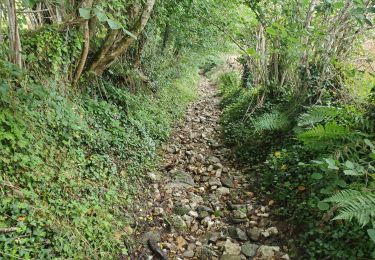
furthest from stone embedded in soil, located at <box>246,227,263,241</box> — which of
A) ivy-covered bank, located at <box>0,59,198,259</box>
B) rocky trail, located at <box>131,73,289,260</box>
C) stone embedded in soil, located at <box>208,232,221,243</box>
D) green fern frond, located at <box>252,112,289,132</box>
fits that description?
green fern frond, located at <box>252,112,289,132</box>

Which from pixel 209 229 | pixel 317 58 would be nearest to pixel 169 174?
pixel 209 229

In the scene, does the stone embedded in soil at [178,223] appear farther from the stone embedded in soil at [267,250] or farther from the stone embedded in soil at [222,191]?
the stone embedded in soil at [267,250]

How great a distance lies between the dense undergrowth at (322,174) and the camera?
9.71 feet

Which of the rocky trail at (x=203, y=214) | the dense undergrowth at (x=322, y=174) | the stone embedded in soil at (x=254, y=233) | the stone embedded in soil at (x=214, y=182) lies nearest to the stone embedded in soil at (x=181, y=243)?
the rocky trail at (x=203, y=214)

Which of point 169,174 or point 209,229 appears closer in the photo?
point 209,229

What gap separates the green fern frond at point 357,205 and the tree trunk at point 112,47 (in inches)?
160

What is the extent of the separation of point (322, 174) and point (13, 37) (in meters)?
3.84

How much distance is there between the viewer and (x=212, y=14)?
7.78 metres

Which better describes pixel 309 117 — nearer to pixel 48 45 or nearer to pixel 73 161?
pixel 73 161

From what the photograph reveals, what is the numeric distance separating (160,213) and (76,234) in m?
1.42

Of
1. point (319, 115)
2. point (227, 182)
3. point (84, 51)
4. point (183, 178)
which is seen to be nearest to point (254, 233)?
point (227, 182)

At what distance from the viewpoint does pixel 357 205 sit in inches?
109

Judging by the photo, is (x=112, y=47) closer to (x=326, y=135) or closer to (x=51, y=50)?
(x=51, y=50)

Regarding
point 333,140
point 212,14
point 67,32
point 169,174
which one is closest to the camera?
point 333,140
